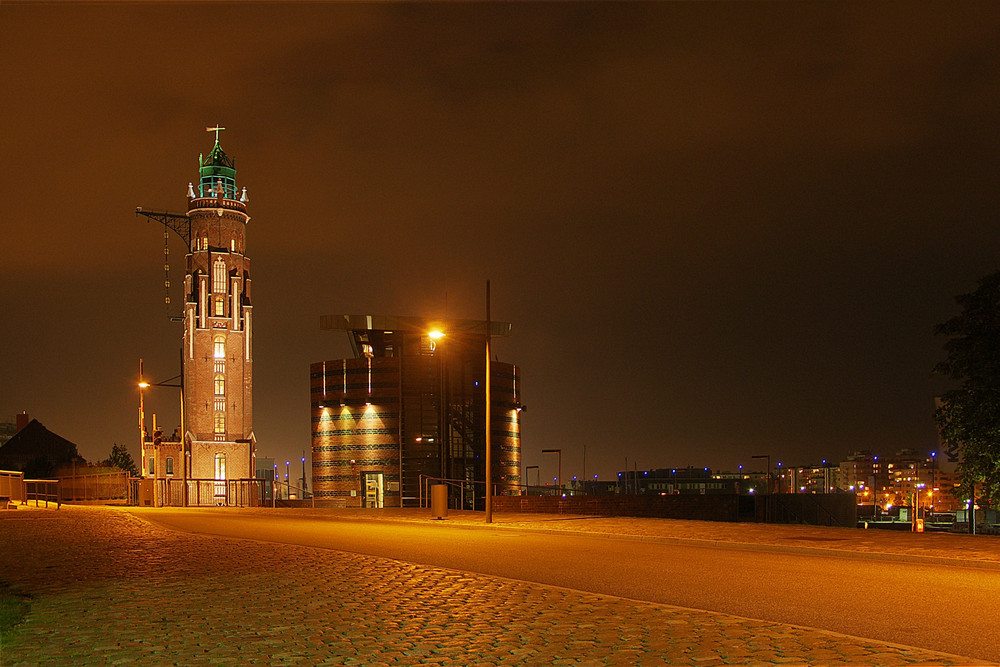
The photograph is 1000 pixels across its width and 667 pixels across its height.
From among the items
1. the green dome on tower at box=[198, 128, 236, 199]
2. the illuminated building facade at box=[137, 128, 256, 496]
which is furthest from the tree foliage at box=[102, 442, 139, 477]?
the green dome on tower at box=[198, 128, 236, 199]

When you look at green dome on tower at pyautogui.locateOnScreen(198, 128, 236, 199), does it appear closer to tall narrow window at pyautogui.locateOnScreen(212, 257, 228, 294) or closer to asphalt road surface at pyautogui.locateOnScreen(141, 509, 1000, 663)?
tall narrow window at pyautogui.locateOnScreen(212, 257, 228, 294)

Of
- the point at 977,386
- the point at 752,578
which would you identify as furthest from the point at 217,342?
the point at 752,578

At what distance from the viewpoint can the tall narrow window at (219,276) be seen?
116 meters

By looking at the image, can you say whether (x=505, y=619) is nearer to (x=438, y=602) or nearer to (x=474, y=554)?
(x=438, y=602)

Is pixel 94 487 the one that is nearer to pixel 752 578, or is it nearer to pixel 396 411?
pixel 396 411

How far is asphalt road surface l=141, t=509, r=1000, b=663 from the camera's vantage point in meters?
9.88

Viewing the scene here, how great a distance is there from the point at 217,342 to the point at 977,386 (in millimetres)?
100675

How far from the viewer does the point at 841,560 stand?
16047 mm

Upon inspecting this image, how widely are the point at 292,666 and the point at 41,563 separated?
10256mm

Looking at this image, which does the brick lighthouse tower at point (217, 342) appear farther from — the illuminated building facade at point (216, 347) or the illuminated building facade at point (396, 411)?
the illuminated building facade at point (396, 411)

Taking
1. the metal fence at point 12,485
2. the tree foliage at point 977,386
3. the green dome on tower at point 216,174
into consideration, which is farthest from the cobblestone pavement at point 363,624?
the green dome on tower at point 216,174

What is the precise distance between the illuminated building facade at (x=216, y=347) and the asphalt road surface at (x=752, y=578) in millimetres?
94616

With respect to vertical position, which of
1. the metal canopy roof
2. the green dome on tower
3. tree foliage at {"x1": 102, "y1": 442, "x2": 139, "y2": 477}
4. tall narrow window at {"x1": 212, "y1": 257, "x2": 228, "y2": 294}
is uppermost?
the green dome on tower

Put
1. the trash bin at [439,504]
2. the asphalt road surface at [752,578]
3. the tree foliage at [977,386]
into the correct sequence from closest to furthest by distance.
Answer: the asphalt road surface at [752,578] < the tree foliage at [977,386] < the trash bin at [439,504]
